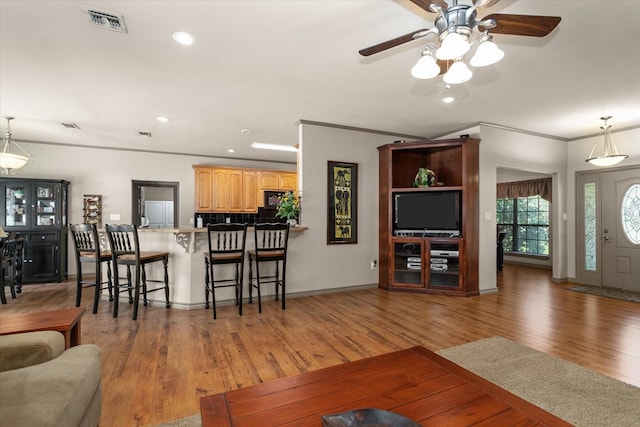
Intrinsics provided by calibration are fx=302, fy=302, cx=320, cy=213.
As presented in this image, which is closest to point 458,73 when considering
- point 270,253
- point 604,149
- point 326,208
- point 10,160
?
point 270,253

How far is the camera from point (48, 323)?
68.2 inches

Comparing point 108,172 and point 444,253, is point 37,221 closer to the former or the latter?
point 108,172

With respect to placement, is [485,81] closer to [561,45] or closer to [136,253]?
[561,45]

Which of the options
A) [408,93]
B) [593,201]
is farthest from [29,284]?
[593,201]

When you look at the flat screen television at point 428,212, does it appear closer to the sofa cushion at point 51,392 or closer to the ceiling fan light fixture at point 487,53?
the ceiling fan light fixture at point 487,53

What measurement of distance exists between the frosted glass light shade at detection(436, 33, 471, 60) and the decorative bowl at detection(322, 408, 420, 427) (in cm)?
181

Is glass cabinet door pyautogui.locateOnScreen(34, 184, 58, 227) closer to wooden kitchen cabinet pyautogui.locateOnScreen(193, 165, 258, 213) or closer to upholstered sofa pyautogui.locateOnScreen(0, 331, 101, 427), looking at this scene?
wooden kitchen cabinet pyautogui.locateOnScreen(193, 165, 258, 213)

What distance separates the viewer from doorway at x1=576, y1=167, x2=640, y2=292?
5000 millimetres

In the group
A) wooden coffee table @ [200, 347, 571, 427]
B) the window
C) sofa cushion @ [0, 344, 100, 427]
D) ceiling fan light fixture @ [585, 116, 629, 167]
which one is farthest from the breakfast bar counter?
the window

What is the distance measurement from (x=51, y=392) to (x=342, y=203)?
4175 mm

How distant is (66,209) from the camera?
5777 mm

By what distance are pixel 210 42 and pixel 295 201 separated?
245cm

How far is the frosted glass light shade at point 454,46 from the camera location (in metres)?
1.66

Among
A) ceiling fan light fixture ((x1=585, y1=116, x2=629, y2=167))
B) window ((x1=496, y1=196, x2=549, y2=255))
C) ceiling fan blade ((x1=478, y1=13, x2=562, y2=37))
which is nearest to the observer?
ceiling fan blade ((x1=478, y1=13, x2=562, y2=37))
